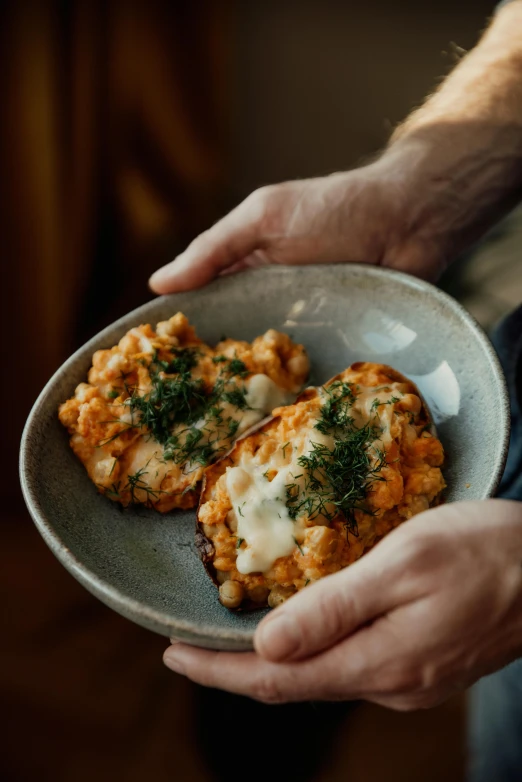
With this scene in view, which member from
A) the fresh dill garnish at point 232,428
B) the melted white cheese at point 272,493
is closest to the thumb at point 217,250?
the fresh dill garnish at point 232,428

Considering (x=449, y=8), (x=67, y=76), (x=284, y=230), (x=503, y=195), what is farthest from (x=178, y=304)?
(x=449, y=8)

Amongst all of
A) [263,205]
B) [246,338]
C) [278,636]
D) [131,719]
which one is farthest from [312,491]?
[131,719]

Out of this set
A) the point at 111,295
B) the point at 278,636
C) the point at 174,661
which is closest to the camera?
the point at 278,636

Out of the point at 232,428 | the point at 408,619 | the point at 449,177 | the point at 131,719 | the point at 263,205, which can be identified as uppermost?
the point at 263,205

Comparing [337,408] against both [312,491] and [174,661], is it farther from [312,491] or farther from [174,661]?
[174,661]

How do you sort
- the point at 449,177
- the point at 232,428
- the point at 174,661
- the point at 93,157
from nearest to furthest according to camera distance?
the point at 174,661 → the point at 232,428 → the point at 449,177 → the point at 93,157

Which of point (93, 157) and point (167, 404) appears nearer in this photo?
point (167, 404)

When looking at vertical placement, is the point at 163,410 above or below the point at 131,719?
above
